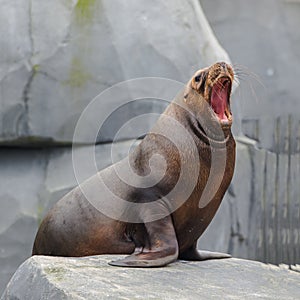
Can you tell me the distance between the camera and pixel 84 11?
254 inches

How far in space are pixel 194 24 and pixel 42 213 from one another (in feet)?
6.62

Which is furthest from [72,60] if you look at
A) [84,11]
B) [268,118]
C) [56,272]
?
[56,272]

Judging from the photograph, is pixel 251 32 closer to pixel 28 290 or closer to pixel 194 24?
pixel 194 24

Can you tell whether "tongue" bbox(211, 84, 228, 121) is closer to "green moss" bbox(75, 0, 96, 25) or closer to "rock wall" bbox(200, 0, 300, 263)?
"rock wall" bbox(200, 0, 300, 263)

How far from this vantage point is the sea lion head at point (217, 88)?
3.63 meters

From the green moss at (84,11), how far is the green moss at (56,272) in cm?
361

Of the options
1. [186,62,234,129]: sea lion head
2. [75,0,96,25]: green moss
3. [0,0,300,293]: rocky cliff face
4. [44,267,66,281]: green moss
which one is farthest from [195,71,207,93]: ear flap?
[75,0,96,25]: green moss

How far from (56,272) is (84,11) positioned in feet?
12.1

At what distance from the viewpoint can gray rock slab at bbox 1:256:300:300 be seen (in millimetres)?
2904

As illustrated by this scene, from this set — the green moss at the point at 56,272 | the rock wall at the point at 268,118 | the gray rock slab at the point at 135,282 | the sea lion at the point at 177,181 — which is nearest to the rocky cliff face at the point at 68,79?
the rock wall at the point at 268,118

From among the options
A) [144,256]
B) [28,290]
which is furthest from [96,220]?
[28,290]

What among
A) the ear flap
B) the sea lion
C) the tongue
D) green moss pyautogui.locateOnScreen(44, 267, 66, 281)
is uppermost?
the ear flap

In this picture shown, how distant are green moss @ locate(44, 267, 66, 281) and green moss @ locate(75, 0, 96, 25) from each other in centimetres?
361

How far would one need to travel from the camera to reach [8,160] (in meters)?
6.53
